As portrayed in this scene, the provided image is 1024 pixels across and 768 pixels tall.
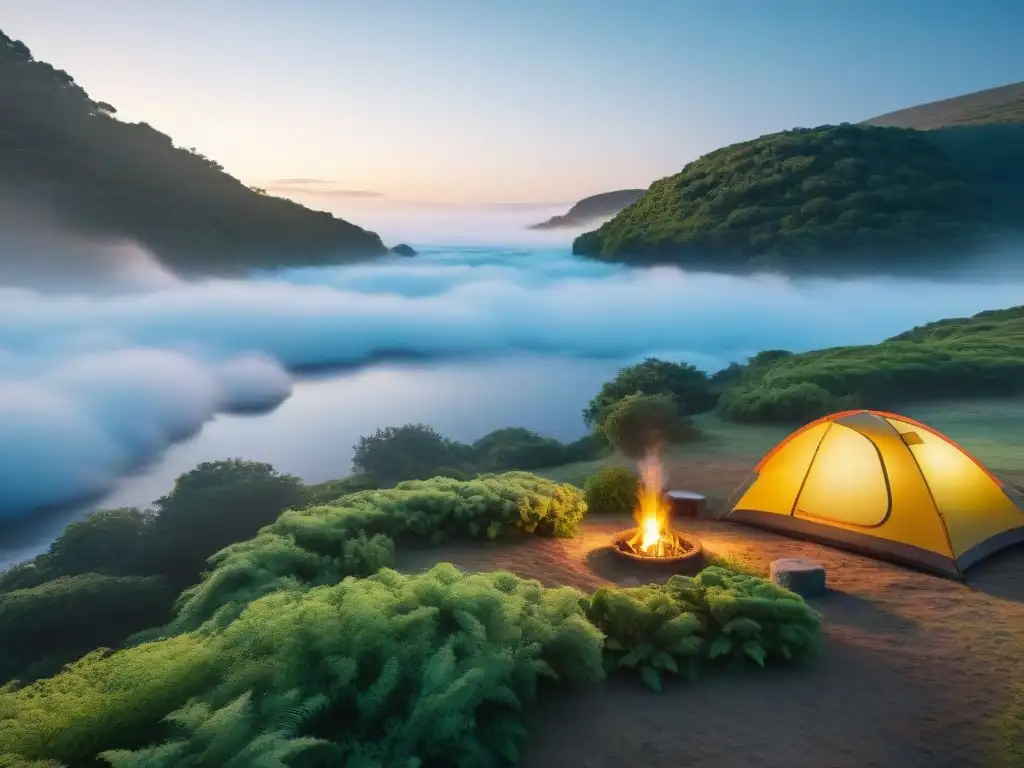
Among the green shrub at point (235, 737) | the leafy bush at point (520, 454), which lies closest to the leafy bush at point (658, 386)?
the leafy bush at point (520, 454)

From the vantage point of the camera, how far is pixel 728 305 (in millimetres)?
62312

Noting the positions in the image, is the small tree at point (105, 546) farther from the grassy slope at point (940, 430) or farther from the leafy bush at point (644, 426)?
the leafy bush at point (644, 426)

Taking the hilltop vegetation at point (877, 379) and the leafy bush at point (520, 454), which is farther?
the hilltop vegetation at point (877, 379)

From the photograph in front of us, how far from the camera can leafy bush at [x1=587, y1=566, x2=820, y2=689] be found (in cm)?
634

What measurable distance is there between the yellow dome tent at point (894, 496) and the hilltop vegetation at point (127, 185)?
67.4 meters

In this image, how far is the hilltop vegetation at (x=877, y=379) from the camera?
22469 mm

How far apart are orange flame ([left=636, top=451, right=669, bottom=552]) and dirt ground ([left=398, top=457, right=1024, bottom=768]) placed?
3.58ft

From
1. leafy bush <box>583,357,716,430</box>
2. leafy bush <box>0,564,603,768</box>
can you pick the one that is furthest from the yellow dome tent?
leafy bush <box>583,357,716,430</box>

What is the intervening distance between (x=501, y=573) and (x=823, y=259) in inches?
2397

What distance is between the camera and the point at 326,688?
4.66 m

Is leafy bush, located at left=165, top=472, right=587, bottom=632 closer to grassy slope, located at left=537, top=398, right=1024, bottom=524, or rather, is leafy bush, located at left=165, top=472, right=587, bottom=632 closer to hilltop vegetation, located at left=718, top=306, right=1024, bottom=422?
grassy slope, located at left=537, top=398, right=1024, bottom=524

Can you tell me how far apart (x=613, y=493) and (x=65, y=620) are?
33.1ft

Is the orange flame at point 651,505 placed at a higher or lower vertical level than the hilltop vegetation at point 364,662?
lower

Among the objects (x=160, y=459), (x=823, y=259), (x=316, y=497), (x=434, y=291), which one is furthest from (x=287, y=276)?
(x=316, y=497)
